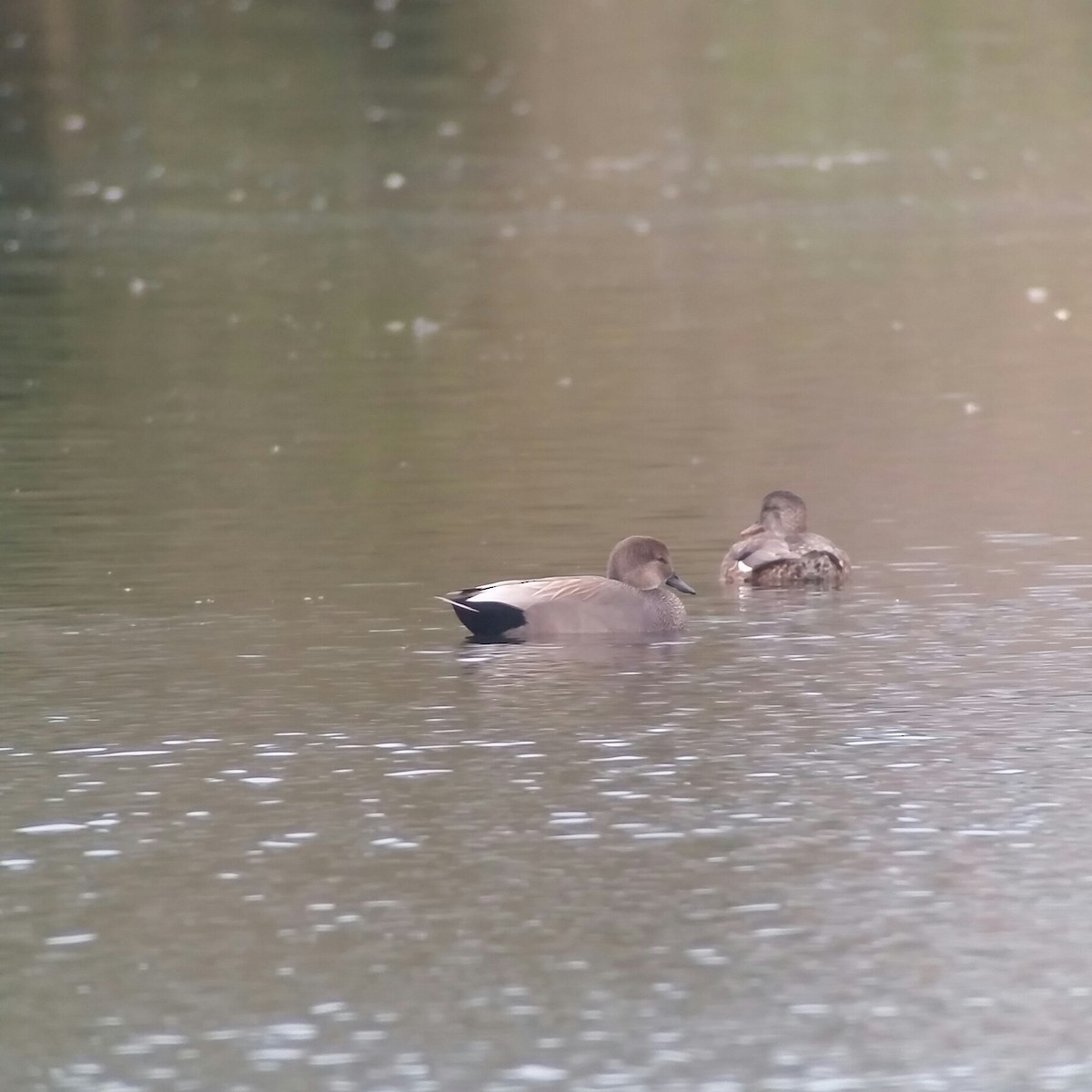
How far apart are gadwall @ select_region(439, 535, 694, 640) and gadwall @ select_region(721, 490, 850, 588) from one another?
93cm

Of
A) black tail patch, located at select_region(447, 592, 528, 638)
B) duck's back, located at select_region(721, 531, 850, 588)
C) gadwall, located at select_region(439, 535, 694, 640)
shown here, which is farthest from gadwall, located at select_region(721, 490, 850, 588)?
black tail patch, located at select_region(447, 592, 528, 638)

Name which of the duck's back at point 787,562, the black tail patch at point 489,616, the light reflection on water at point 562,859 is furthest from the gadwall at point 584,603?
the duck's back at point 787,562

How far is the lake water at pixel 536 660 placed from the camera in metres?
6.18

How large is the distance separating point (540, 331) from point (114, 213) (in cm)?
1031

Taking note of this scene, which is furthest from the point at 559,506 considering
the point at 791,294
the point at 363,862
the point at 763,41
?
the point at 763,41

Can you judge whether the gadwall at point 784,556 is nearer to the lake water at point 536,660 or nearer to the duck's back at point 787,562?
the duck's back at point 787,562

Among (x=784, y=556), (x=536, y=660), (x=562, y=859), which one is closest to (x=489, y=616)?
(x=536, y=660)

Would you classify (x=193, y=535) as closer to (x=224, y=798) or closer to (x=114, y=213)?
(x=224, y=798)

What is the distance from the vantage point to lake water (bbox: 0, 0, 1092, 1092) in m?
6.18

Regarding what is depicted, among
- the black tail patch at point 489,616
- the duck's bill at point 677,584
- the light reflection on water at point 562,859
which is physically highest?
the duck's bill at point 677,584

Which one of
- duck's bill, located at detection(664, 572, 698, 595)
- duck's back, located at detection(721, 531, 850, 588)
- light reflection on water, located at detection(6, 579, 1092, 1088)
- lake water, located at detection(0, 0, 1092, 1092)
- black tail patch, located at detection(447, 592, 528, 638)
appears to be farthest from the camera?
duck's back, located at detection(721, 531, 850, 588)

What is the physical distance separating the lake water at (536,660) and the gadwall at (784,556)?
143 mm

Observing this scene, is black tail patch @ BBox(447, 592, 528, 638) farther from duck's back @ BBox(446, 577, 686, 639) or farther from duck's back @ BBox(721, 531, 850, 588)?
duck's back @ BBox(721, 531, 850, 588)

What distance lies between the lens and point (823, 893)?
22.8ft
